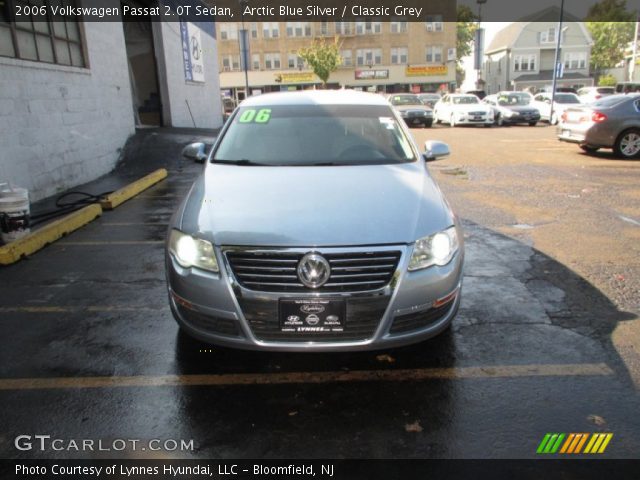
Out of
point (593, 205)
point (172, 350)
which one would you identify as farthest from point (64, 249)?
point (593, 205)

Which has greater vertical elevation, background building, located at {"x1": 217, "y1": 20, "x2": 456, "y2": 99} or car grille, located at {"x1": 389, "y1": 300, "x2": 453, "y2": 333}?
background building, located at {"x1": 217, "y1": 20, "x2": 456, "y2": 99}

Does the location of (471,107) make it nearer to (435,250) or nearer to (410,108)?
(410,108)

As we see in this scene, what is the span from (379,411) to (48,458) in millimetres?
1665

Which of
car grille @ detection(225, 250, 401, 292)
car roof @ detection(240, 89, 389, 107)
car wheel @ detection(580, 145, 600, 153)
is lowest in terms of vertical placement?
car wheel @ detection(580, 145, 600, 153)

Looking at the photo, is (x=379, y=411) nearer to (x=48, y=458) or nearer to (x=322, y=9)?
(x=48, y=458)

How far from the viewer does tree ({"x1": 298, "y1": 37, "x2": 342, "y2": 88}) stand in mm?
53156

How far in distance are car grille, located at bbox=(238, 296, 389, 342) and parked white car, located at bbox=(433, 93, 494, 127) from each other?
75.6 ft

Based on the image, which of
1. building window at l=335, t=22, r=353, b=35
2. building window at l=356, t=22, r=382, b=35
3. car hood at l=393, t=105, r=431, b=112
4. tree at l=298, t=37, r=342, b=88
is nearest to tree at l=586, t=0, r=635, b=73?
building window at l=356, t=22, r=382, b=35

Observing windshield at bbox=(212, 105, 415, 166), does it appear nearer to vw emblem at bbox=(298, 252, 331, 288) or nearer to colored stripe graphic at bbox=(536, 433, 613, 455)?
vw emblem at bbox=(298, 252, 331, 288)

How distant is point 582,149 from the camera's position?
46.8ft

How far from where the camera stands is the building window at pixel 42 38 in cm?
798

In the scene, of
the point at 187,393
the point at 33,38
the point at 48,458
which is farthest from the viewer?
the point at 33,38

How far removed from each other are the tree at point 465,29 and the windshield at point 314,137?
2771 inches

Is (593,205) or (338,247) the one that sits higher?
(338,247)
